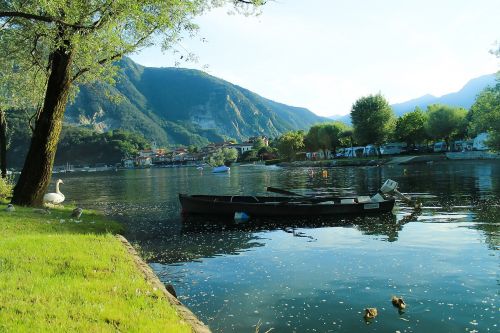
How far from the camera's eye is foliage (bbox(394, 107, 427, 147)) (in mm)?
124438

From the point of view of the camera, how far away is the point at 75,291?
27.6ft

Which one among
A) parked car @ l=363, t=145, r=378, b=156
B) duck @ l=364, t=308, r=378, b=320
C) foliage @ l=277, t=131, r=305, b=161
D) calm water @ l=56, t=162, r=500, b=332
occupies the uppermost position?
foliage @ l=277, t=131, r=305, b=161

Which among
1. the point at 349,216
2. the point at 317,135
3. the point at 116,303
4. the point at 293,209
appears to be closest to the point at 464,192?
the point at 349,216

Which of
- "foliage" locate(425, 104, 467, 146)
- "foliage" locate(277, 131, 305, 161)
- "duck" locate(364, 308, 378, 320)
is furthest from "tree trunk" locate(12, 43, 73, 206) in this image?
"foliage" locate(277, 131, 305, 161)

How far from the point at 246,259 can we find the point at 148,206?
24.5 m

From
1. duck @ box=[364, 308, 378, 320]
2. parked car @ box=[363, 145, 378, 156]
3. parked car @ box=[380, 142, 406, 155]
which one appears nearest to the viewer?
duck @ box=[364, 308, 378, 320]

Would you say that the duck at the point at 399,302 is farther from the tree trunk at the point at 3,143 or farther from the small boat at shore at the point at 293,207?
the tree trunk at the point at 3,143

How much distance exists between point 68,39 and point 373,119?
106256mm

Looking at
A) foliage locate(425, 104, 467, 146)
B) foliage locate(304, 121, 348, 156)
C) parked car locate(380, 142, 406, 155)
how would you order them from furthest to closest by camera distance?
foliage locate(304, 121, 348, 156) < parked car locate(380, 142, 406, 155) < foliage locate(425, 104, 467, 146)

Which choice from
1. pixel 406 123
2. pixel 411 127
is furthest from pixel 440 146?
pixel 406 123

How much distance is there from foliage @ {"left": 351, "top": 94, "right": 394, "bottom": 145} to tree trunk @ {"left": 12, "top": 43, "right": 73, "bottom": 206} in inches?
4093

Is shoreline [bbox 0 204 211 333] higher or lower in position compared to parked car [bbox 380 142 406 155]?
lower

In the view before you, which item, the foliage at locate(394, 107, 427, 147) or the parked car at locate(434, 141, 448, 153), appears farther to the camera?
the parked car at locate(434, 141, 448, 153)

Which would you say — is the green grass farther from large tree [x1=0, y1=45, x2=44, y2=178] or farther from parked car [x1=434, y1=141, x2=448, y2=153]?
parked car [x1=434, y1=141, x2=448, y2=153]
